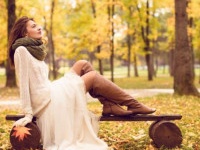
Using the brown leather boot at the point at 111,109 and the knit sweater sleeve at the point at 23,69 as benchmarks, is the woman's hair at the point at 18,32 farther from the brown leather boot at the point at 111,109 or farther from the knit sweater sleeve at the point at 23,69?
the brown leather boot at the point at 111,109

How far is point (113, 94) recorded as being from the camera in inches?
205

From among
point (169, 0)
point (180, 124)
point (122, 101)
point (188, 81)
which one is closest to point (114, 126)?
point (180, 124)

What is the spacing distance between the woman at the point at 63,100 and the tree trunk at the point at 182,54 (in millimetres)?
8446

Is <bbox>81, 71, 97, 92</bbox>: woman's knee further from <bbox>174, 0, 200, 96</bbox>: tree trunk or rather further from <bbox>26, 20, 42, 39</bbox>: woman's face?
<bbox>174, 0, 200, 96</bbox>: tree trunk

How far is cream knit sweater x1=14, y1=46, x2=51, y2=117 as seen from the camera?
204 inches

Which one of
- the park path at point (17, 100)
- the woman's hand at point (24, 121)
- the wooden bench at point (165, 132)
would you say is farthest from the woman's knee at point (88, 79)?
the park path at point (17, 100)

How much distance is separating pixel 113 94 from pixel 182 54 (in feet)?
28.2

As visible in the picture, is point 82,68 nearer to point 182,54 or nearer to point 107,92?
point 107,92

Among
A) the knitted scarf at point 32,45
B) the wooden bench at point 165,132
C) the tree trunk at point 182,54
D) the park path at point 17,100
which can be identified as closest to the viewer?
the knitted scarf at point 32,45

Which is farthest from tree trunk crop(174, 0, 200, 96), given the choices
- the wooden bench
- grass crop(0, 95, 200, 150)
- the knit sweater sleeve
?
the knit sweater sleeve

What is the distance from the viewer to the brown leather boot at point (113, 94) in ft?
17.0

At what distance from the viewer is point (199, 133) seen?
21.4 feet

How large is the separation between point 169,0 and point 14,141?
23931 millimetres

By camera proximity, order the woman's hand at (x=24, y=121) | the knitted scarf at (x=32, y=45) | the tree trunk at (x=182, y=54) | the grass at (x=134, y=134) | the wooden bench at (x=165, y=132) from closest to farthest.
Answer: the woman's hand at (x=24, y=121) → the knitted scarf at (x=32, y=45) → the wooden bench at (x=165, y=132) → the grass at (x=134, y=134) → the tree trunk at (x=182, y=54)
